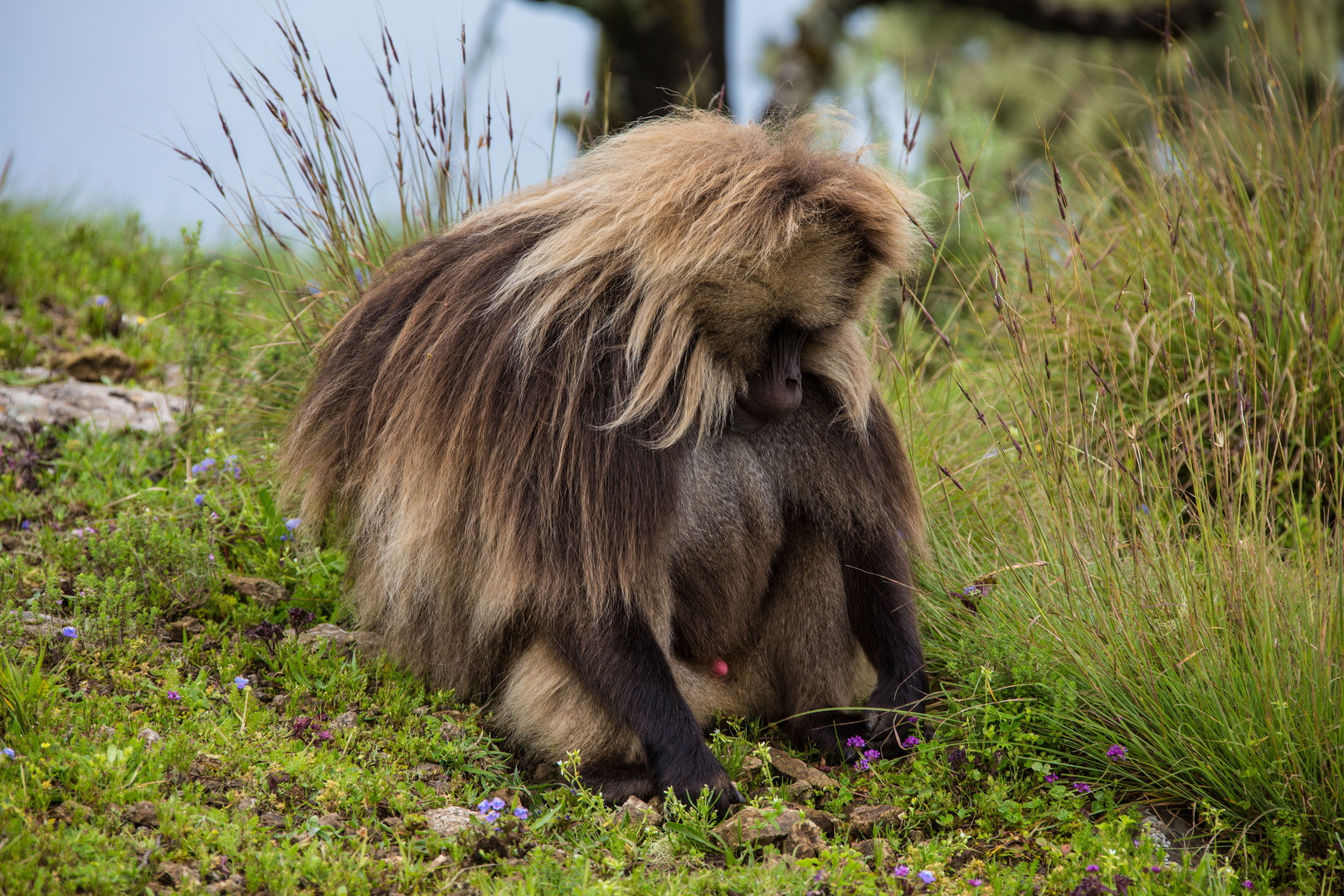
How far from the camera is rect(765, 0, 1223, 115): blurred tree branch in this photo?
28.5 feet

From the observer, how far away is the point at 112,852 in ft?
6.76

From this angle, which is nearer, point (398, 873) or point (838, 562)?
point (398, 873)

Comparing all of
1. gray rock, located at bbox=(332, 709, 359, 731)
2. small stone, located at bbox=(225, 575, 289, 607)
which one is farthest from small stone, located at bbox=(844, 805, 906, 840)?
small stone, located at bbox=(225, 575, 289, 607)

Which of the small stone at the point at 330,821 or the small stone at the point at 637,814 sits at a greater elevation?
the small stone at the point at 330,821

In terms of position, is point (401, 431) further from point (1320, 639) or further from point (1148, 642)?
point (1320, 639)

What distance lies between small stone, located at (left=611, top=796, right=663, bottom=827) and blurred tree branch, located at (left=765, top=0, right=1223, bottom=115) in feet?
23.2

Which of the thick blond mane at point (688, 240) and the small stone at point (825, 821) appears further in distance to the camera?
the small stone at point (825, 821)

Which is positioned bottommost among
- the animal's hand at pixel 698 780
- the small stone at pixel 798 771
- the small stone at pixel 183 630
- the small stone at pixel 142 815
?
the small stone at pixel 798 771

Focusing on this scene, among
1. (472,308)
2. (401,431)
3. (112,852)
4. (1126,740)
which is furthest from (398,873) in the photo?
(1126,740)

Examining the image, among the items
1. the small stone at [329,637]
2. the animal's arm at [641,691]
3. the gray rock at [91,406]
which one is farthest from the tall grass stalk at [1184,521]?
the gray rock at [91,406]

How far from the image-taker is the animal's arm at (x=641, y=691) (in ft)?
8.34

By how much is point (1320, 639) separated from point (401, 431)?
211 centimetres

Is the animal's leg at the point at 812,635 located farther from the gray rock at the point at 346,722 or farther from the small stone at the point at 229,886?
the small stone at the point at 229,886

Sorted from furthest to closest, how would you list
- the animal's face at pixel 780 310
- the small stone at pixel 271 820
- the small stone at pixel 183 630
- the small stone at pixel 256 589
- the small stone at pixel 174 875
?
Answer: the small stone at pixel 256 589 < the small stone at pixel 183 630 < the animal's face at pixel 780 310 < the small stone at pixel 271 820 < the small stone at pixel 174 875
